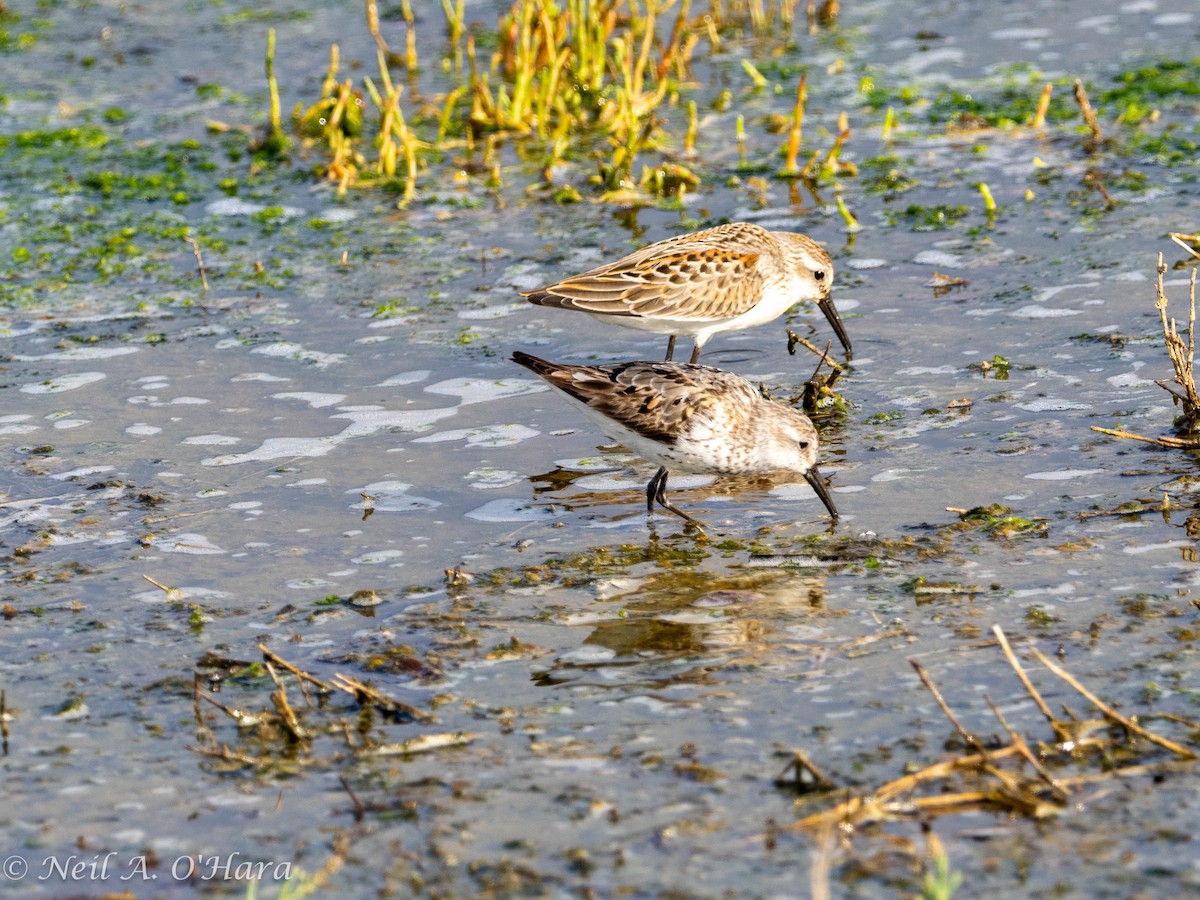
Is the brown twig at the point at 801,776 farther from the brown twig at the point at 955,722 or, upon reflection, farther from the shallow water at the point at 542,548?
the brown twig at the point at 955,722

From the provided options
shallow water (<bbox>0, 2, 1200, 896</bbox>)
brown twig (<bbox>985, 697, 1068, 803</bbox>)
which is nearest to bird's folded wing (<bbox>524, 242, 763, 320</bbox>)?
shallow water (<bbox>0, 2, 1200, 896</bbox>)

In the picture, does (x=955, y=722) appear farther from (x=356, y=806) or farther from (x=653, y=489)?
(x=653, y=489)

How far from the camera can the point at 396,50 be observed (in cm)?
1750

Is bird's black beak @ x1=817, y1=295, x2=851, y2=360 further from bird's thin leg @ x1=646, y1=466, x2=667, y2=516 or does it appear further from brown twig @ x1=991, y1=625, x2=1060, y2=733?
brown twig @ x1=991, y1=625, x2=1060, y2=733

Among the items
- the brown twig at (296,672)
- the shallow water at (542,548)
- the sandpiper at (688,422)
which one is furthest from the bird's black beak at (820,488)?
the brown twig at (296,672)

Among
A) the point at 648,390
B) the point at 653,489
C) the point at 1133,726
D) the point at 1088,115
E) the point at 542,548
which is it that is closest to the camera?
the point at 1133,726

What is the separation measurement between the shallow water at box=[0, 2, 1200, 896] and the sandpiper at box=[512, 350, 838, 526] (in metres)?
0.32

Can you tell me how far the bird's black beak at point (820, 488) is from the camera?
27.0 ft

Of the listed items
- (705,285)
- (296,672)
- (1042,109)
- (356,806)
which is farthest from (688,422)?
(1042,109)

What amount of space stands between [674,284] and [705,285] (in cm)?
23

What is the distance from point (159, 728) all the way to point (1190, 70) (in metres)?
12.6

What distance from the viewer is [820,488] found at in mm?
8312

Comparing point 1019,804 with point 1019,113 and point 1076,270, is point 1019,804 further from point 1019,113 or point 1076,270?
point 1019,113

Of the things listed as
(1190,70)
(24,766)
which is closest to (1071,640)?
(24,766)
